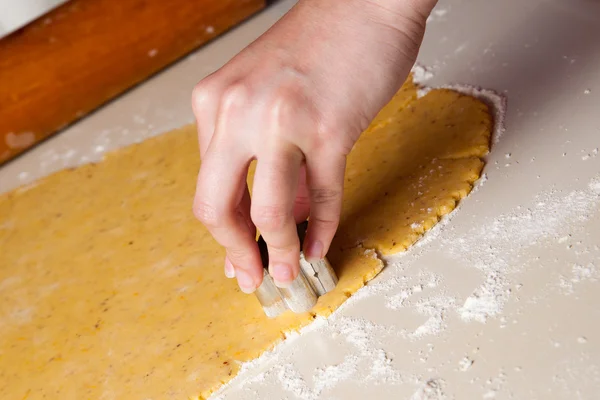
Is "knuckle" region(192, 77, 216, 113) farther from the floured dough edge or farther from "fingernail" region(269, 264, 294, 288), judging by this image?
the floured dough edge

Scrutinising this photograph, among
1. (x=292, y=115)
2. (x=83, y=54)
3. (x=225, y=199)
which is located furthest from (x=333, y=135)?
(x=83, y=54)

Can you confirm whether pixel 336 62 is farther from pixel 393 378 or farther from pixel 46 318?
pixel 46 318

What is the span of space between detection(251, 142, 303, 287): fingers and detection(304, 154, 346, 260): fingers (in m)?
0.04

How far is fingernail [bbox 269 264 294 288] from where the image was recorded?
110 centimetres

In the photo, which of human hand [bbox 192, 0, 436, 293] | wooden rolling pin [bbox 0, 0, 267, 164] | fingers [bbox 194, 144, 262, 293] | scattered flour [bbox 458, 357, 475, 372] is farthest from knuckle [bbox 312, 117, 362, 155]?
wooden rolling pin [bbox 0, 0, 267, 164]

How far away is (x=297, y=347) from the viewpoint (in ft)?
3.84

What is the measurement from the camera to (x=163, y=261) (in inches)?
56.5

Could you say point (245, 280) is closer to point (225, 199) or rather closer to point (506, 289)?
point (225, 199)

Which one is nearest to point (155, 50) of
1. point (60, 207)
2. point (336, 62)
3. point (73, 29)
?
point (73, 29)

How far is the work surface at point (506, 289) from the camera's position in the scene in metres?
1.00

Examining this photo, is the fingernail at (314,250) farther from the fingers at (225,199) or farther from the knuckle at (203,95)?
the knuckle at (203,95)

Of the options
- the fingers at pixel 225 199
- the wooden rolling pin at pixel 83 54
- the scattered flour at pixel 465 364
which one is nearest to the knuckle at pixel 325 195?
the fingers at pixel 225 199

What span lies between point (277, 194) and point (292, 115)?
108 millimetres

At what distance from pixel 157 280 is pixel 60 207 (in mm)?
429
